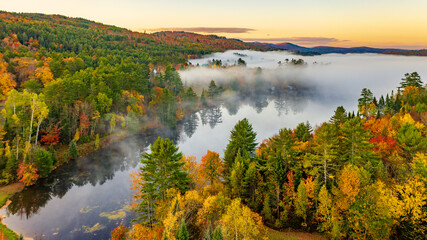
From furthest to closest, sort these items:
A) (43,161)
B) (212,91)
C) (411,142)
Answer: (212,91) < (43,161) < (411,142)

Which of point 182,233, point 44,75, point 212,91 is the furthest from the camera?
point 212,91

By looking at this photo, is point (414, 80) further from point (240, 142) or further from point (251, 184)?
point (251, 184)

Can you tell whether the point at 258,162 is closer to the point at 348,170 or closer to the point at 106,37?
the point at 348,170

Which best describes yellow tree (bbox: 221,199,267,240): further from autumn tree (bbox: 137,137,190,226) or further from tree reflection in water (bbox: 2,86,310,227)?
tree reflection in water (bbox: 2,86,310,227)

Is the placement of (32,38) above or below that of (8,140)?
above

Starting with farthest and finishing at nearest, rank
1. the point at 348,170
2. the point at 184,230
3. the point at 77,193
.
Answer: the point at 77,193 < the point at 348,170 < the point at 184,230

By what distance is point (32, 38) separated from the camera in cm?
12625

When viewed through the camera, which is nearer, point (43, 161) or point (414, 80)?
point (43, 161)

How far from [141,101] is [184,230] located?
8313 centimetres

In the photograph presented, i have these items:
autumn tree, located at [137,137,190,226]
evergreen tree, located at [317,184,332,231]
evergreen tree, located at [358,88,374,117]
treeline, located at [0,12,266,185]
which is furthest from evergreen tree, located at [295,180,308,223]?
evergreen tree, located at [358,88,374,117]

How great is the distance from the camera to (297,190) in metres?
32.3

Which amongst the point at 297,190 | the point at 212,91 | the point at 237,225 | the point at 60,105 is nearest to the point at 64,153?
the point at 60,105

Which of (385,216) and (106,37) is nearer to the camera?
(385,216)

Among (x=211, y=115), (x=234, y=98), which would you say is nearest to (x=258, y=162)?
(x=211, y=115)
